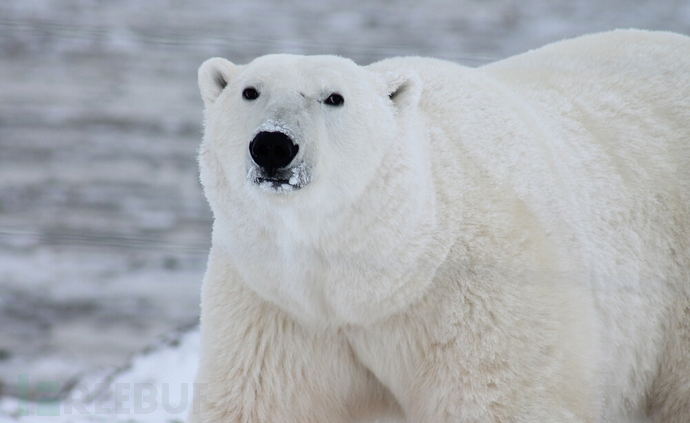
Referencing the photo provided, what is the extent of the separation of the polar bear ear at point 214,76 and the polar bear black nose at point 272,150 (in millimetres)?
517

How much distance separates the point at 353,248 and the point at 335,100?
42 centimetres

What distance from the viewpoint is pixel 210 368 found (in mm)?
2461

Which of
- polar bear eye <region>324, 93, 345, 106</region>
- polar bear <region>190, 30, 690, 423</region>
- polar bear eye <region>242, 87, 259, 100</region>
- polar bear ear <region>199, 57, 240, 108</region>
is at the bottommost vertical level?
polar bear <region>190, 30, 690, 423</region>

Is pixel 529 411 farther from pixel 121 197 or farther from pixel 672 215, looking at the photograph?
pixel 121 197

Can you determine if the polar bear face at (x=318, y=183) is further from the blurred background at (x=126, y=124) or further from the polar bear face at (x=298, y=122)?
the blurred background at (x=126, y=124)

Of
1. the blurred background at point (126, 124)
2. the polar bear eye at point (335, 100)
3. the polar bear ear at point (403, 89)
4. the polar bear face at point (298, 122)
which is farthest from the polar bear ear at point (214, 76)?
the polar bear ear at point (403, 89)

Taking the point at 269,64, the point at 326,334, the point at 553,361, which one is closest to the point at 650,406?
the point at 553,361

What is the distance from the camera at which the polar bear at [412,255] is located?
2152 mm

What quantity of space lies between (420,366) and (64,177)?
2.49m

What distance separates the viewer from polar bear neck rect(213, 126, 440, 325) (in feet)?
7.09

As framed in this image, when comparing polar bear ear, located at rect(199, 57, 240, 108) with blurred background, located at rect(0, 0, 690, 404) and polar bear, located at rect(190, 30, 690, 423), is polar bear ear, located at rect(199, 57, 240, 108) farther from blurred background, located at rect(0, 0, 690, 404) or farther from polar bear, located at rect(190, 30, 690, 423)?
blurred background, located at rect(0, 0, 690, 404)

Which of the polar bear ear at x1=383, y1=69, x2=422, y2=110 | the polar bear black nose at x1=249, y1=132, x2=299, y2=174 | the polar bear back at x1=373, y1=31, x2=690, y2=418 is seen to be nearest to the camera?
the polar bear black nose at x1=249, y1=132, x2=299, y2=174

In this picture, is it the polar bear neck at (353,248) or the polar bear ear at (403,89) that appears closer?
the polar bear neck at (353,248)

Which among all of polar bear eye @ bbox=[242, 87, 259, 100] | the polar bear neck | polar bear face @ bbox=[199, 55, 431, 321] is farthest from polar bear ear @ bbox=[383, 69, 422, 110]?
polar bear eye @ bbox=[242, 87, 259, 100]
